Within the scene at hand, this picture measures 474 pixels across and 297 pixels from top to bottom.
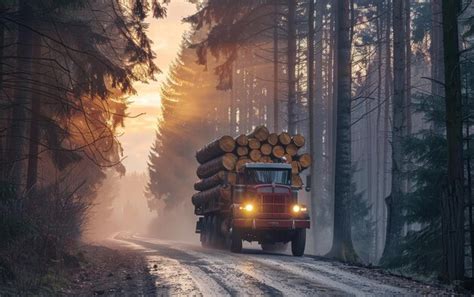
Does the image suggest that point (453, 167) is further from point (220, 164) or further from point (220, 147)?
point (220, 164)

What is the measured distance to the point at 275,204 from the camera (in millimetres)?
19453

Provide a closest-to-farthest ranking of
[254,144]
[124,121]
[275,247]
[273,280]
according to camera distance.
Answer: [273,280]
[124,121]
[254,144]
[275,247]

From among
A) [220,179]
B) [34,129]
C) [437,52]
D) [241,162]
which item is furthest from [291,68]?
[34,129]

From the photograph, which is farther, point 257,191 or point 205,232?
point 205,232

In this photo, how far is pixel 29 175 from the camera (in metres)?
18.8

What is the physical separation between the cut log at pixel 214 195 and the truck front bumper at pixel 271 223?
1765 millimetres

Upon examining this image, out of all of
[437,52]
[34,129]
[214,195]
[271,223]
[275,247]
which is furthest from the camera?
[437,52]

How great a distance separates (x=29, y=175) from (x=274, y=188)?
7659mm

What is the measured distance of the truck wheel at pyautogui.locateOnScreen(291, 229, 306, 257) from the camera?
1938 cm

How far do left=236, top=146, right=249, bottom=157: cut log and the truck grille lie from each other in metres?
2.58

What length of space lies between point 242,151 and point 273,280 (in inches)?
401

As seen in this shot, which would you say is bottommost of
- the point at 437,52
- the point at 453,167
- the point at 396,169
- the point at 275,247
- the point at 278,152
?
the point at 275,247

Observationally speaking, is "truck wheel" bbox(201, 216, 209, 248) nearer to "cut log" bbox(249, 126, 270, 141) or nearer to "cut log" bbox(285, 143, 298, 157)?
"cut log" bbox(249, 126, 270, 141)

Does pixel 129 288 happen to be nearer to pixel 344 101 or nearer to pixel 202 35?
pixel 344 101
